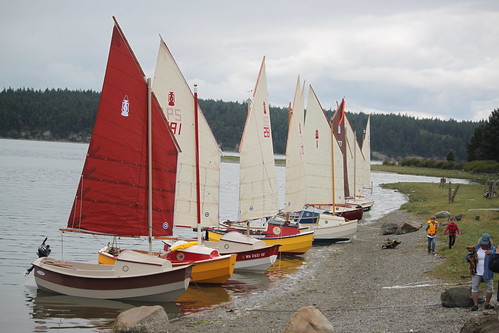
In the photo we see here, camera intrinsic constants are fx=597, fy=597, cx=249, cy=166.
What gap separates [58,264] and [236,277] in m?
9.53

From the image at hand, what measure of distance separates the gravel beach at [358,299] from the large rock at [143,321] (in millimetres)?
843

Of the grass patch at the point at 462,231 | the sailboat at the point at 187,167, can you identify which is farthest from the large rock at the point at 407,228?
the sailboat at the point at 187,167

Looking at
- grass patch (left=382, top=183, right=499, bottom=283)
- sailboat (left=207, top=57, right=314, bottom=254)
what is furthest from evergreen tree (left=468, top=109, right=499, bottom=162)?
sailboat (left=207, top=57, right=314, bottom=254)

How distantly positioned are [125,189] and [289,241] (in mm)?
14770

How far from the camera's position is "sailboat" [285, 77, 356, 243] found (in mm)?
42281

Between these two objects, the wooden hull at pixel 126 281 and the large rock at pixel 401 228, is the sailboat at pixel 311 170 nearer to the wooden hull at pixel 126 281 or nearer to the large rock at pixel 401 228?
the large rock at pixel 401 228

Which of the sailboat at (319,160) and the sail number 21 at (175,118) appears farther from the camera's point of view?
the sailboat at (319,160)

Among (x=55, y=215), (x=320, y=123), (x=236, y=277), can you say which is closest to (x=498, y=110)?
(x=320, y=123)

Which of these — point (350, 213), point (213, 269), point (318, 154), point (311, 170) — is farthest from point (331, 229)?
point (213, 269)

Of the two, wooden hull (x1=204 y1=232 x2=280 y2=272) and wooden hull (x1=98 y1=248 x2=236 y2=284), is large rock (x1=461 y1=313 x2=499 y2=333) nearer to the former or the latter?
wooden hull (x1=98 y1=248 x2=236 y2=284)

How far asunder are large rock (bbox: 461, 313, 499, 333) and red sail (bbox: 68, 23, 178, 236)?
14.1m

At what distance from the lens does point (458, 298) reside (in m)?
19.4

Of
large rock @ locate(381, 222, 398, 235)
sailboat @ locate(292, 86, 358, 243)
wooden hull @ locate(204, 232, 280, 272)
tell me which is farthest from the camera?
sailboat @ locate(292, 86, 358, 243)

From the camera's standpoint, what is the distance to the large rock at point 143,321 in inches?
770
